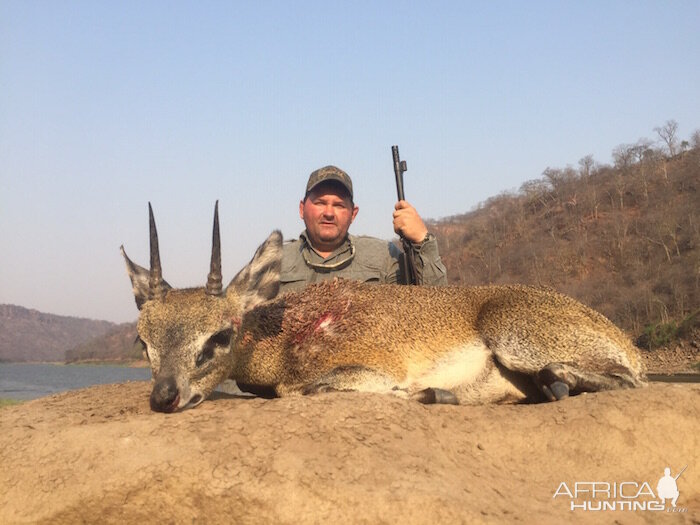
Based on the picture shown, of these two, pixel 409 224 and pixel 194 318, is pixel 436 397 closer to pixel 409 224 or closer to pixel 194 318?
pixel 194 318

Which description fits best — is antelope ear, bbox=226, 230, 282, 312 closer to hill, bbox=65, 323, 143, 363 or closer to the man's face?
the man's face

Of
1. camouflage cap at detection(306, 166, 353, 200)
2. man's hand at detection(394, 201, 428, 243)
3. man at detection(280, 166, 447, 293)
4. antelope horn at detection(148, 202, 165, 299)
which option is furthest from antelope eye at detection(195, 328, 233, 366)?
camouflage cap at detection(306, 166, 353, 200)

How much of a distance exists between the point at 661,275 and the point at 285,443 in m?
76.6

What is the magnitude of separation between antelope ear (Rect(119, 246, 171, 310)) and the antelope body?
12mm

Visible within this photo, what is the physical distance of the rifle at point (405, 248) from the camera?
31.0ft

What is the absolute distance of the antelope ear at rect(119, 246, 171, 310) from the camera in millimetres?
6594

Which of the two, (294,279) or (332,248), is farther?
(332,248)

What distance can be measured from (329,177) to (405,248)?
2063 mm

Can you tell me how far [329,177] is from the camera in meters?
10.6

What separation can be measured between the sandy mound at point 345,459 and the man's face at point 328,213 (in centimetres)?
530

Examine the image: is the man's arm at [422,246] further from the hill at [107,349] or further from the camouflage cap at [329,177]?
the hill at [107,349]

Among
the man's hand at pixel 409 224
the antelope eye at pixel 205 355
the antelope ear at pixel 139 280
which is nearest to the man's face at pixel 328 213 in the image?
the man's hand at pixel 409 224

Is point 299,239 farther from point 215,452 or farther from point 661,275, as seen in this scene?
point 661,275

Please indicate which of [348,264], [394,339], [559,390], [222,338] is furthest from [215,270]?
[348,264]
